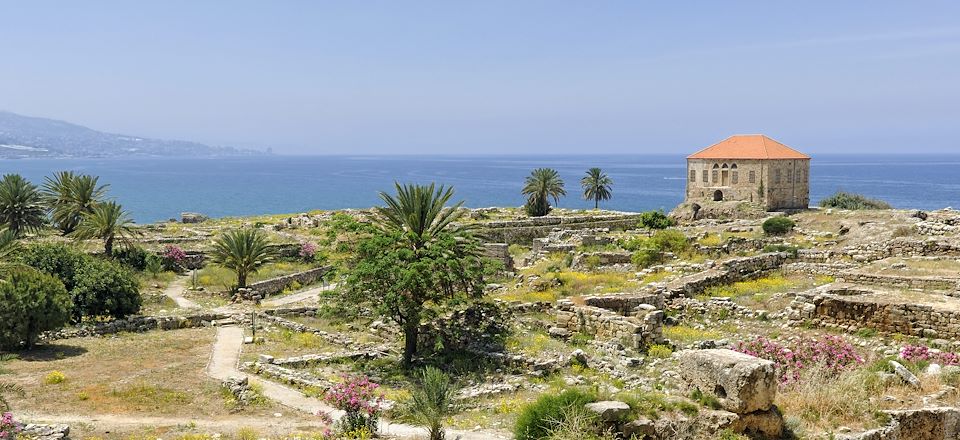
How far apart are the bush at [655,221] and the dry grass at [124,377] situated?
29.7 meters

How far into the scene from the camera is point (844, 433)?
1090 cm

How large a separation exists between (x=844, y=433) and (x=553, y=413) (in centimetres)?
427

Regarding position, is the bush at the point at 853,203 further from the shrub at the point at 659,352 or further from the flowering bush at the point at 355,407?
the flowering bush at the point at 355,407

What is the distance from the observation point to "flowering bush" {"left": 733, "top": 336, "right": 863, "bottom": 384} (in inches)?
603

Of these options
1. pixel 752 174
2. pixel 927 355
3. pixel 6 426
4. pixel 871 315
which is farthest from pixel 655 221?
pixel 6 426

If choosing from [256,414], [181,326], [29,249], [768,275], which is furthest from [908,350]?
[29,249]

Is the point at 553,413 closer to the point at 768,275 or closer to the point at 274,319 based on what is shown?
the point at 274,319

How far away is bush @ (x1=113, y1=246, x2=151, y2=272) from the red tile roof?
38110 millimetres

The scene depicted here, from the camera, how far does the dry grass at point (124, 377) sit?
1529 cm

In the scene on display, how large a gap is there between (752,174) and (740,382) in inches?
1793

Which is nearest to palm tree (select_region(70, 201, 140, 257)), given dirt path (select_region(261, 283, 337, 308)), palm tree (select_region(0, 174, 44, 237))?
palm tree (select_region(0, 174, 44, 237))

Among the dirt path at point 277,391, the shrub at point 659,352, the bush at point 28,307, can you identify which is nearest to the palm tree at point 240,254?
the dirt path at point 277,391

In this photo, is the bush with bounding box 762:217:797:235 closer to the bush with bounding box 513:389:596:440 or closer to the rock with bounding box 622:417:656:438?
the rock with bounding box 622:417:656:438

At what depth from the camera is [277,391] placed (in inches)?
654
